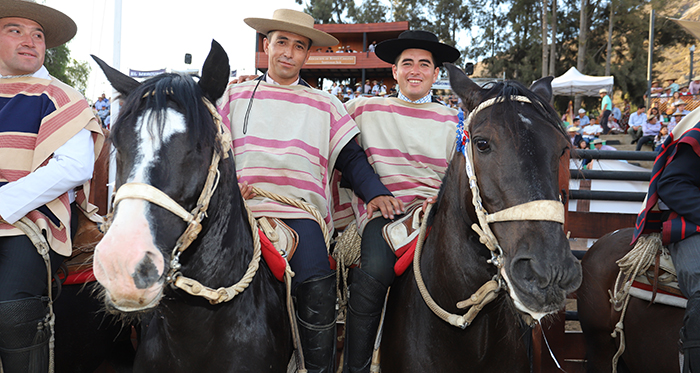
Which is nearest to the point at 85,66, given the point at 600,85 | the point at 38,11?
the point at 600,85

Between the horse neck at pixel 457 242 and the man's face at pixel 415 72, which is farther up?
the man's face at pixel 415 72

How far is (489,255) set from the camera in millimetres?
2123

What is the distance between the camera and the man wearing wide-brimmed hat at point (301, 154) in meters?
2.51

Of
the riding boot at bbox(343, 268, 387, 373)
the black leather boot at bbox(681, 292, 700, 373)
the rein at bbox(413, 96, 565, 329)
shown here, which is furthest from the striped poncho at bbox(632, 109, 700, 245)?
the riding boot at bbox(343, 268, 387, 373)

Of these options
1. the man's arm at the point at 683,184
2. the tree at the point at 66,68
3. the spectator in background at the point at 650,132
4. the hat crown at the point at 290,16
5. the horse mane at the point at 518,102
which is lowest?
the man's arm at the point at 683,184

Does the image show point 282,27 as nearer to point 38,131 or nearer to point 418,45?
point 418,45

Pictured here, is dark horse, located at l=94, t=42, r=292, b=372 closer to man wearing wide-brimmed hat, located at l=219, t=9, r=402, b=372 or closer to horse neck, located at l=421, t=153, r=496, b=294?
man wearing wide-brimmed hat, located at l=219, t=9, r=402, b=372

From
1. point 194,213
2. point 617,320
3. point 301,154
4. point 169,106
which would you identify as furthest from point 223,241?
point 617,320

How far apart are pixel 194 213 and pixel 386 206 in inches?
57.3

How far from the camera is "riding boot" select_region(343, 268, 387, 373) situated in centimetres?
A: 266

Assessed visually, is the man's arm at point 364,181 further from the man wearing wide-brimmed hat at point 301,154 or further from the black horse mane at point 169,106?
the black horse mane at point 169,106

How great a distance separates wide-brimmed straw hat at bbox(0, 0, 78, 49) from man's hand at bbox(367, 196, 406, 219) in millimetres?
2313

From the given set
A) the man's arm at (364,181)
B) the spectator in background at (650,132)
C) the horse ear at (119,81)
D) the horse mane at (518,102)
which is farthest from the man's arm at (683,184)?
the spectator in background at (650,132)

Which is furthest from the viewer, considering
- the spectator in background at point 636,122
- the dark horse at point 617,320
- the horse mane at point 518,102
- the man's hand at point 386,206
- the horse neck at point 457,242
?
the spectator in background at point 636,122
